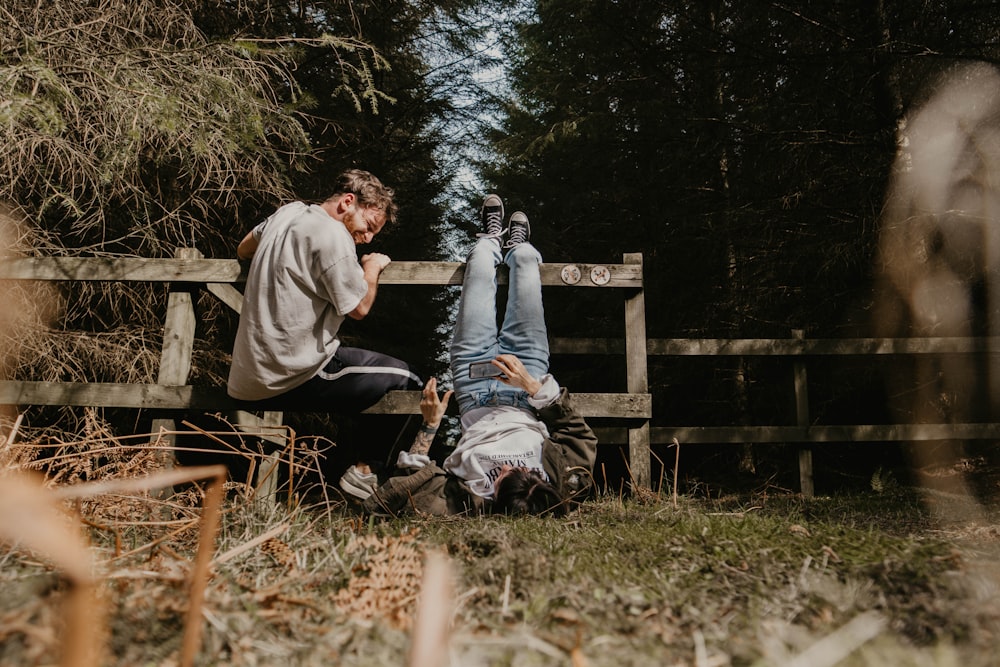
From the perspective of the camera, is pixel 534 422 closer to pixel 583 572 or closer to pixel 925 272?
pixel 583 572

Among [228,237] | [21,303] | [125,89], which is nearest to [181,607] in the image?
[125,89]

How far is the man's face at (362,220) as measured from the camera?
3766mm

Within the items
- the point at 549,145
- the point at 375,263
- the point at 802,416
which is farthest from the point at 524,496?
the point at 549,145

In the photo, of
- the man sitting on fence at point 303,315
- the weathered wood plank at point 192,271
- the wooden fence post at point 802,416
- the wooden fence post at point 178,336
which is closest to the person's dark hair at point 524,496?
the man sitting on fence at point 303,315

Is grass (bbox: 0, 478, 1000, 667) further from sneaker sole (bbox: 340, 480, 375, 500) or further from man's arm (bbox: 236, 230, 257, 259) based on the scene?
man's arm (bbox: 236, 230, 257, 259)

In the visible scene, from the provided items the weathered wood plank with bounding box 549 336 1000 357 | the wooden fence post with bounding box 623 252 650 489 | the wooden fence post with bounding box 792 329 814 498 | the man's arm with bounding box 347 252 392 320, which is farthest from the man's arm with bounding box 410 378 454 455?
the wooden fence post with bounding box 792 329 814 498

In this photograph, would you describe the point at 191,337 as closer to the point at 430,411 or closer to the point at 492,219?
the point at 430,411

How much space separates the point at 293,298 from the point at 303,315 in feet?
0.34

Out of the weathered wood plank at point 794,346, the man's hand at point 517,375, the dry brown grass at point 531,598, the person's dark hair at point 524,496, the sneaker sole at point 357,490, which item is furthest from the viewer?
the weathered wood plank at point 794,346

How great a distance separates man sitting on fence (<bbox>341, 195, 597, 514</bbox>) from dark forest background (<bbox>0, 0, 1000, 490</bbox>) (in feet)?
6.48

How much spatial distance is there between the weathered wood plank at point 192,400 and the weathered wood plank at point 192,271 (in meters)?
0.66

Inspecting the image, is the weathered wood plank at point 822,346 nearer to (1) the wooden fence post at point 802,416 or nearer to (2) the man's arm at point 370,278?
(1) the wooden fence post at point 802,416

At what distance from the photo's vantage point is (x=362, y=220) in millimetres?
3811

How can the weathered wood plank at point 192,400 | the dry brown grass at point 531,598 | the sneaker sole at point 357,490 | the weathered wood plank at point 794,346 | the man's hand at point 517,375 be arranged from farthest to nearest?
the weathered wood plank at point 794,346, the weathered wood plank at point 192,400, the man's hand at point 517,375, the sneaker sole at point 357,490, the dry brown grass at point 531,598
